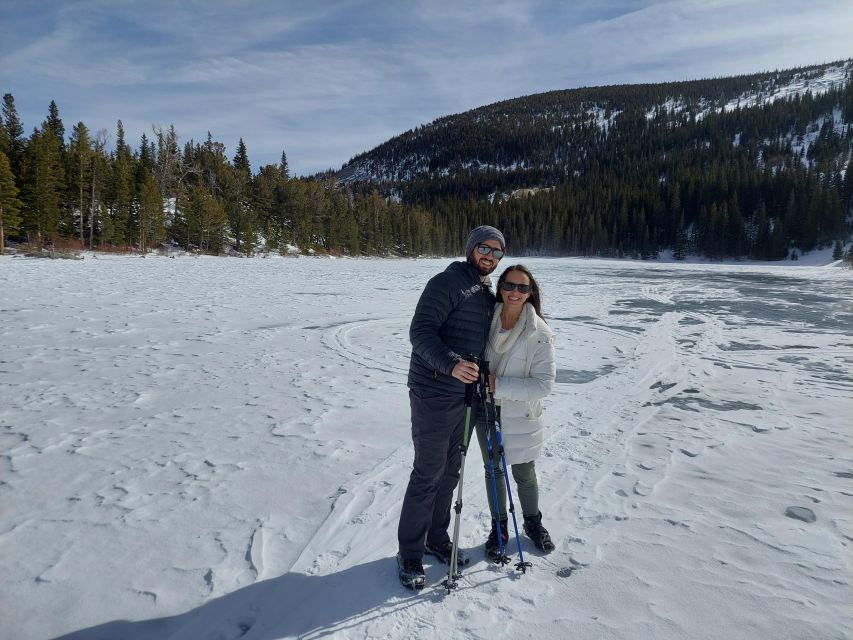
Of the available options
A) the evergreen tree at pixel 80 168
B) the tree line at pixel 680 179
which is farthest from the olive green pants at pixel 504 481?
the tree line at pixel 680 179

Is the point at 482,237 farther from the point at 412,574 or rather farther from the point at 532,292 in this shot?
the point at 412,574

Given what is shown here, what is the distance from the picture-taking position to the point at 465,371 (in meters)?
2.56

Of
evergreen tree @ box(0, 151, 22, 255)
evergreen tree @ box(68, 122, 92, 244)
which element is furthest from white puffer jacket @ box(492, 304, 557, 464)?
evergreen tree @ box(68, 122, 92, 244)

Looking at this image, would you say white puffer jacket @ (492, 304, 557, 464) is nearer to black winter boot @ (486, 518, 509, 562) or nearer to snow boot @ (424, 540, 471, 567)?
black winter boot @ (486, 518, 509, 562)

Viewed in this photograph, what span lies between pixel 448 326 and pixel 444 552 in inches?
63.3

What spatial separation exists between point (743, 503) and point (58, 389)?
8.14m

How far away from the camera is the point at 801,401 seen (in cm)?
640

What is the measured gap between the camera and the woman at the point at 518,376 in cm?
290

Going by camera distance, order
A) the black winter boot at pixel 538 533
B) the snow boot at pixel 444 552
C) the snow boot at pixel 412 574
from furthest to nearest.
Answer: the black winter boot at pixel 538 533 < the snow boot at pixel 444 552 < the snow boot at pixel 412 574

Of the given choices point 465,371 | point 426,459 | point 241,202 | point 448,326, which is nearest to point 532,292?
point 448,326

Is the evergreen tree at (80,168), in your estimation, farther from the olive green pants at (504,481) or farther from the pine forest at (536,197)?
the olive green pants at (504,481)

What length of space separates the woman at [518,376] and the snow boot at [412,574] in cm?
54

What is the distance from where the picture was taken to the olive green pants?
3.07m

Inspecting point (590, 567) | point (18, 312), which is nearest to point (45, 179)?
point (18, 312)
